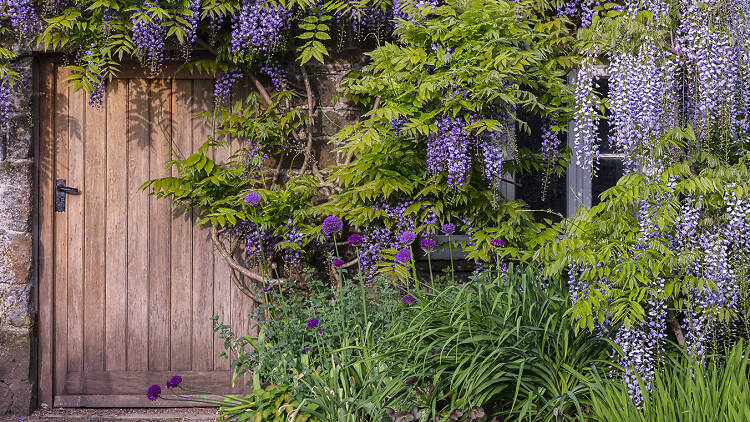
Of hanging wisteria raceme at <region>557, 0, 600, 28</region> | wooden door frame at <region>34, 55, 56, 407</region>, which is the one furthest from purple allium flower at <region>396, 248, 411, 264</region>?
wooden door frame at <region>34, 55, 56, 407</region>

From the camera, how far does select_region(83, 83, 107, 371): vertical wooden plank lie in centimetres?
380

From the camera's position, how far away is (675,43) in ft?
9.46

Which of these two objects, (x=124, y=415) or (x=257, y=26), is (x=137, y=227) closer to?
(x=124, y=415)

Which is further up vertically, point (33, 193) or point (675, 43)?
point (675, 43)

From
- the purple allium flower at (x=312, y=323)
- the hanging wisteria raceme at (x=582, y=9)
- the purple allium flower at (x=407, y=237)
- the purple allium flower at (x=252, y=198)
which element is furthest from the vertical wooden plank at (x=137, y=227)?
the hanging wisteria raceme at (x=582, y=9)

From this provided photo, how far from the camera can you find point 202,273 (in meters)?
3.84

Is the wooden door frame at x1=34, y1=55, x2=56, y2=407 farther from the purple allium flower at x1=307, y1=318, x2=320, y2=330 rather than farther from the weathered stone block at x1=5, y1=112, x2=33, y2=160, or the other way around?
the purple allium flower at x1=307, y1=318, x2=320, y2=330

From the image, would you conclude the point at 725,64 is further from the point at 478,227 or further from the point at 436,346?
the point at 436,346

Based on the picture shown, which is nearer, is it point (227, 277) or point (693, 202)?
point (693, 202)

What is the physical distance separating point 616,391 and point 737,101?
1.40m

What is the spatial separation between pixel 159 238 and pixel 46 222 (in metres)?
0.63

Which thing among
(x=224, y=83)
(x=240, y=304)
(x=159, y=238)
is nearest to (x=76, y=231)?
(x=159, y=238)

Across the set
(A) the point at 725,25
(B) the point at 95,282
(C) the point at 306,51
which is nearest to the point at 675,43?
(A) the point at 725,25

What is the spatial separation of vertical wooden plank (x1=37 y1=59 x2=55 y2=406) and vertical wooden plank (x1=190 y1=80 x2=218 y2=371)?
0.80 m
